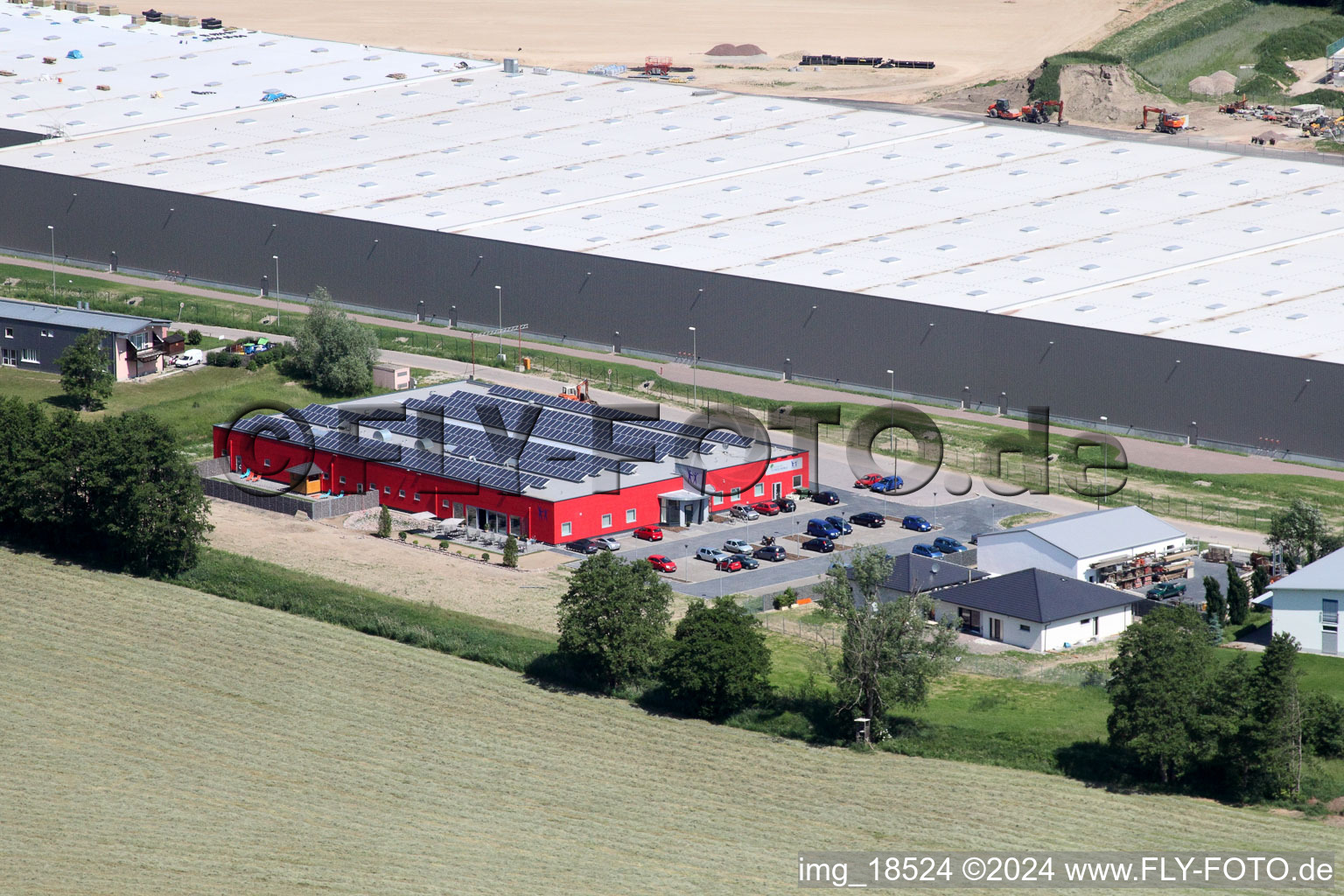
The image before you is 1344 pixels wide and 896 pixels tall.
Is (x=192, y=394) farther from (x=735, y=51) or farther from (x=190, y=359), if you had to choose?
(x=735, y=51)

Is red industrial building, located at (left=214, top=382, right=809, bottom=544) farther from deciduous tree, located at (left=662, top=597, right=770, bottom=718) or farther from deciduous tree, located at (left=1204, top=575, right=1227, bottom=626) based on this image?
deciduous tree, located at (left=1204, top=575, right=1227, bottom=626)

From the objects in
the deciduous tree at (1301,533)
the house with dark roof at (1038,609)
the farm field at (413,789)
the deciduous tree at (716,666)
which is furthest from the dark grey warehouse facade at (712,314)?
the farm field at (413,789)

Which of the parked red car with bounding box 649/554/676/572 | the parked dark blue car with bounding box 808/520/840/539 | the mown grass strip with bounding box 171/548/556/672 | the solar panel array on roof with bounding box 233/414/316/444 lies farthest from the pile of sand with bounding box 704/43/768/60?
the mown grass strip with bounding box 171/548/556/672

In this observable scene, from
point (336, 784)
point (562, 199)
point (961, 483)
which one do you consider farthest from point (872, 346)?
point (336, 784)

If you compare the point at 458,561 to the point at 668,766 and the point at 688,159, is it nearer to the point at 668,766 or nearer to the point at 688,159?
the point at 668,766

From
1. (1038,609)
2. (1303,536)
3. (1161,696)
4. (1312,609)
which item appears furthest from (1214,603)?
(1161,696)
